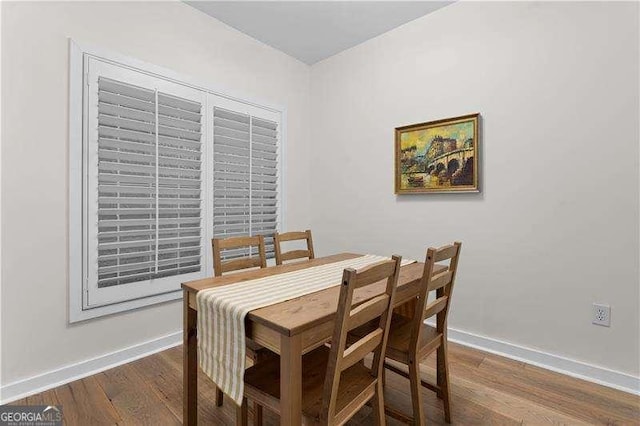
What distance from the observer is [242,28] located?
2.91 meters

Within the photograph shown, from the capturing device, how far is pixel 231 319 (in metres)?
1.22

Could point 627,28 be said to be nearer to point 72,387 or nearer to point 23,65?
point 23,65

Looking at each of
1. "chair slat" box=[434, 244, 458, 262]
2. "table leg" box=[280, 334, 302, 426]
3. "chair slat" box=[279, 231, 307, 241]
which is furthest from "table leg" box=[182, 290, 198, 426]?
"chair slat" box=[434, 244, 458, 262]

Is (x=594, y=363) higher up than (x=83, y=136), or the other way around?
(x=83, y=136)


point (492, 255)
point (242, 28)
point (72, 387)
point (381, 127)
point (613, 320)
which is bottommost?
point (72, 387)

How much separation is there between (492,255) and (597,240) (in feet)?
2.02

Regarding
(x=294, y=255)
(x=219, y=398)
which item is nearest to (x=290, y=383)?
(x=219, y=398)

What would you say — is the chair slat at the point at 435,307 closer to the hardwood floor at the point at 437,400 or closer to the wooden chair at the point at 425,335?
the wooden chair at the point at 425,335

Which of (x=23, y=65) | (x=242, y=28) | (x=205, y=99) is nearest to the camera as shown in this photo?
(x=23, y=65)

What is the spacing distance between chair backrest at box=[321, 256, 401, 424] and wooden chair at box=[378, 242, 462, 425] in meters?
0.26

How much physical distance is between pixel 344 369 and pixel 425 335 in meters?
0.69

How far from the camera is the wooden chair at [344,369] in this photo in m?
1.05

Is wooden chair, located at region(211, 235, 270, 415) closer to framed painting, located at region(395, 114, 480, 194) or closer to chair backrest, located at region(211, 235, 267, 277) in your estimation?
chair backrest, located at region(211, 235, 267, 277)

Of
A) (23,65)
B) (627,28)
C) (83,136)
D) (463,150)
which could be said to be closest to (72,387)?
(83,136)
